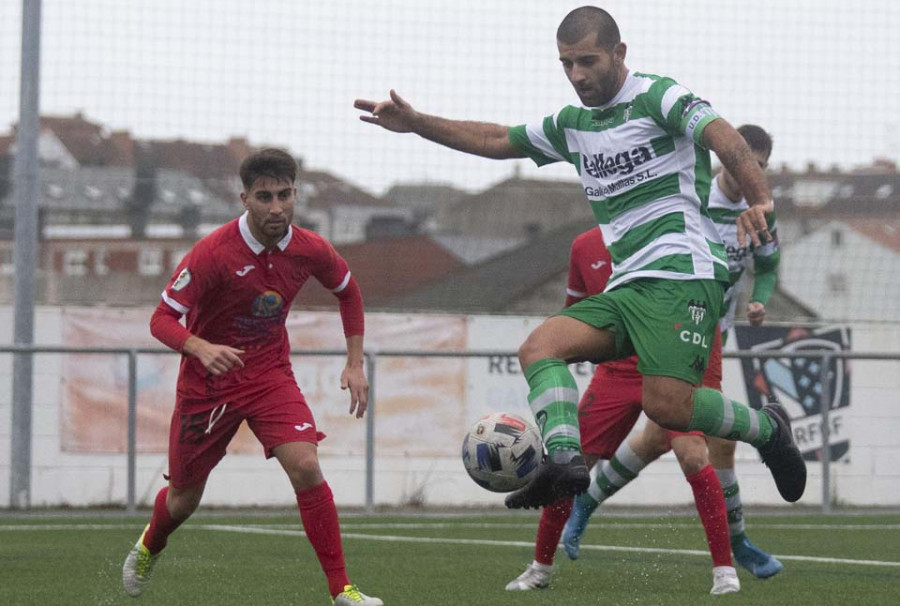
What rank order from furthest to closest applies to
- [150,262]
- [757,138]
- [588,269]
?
[150,262] < [757,138] < [588,269]

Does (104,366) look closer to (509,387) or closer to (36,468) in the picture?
(36,468)

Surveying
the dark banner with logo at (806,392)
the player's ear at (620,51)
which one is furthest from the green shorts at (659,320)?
the dark banner with logo at (806,392)

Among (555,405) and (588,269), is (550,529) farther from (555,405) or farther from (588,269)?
(555,405)

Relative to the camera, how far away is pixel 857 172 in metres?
14.6

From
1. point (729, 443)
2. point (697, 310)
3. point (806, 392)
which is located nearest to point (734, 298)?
point (729, 443)

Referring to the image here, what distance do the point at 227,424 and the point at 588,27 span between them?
7.19 ft

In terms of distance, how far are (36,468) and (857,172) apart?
820 cm

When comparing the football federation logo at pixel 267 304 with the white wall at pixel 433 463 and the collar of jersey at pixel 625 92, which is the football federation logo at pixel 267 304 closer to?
the collar of jersey at pixel 625 92

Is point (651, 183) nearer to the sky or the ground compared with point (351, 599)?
nearer to the sky

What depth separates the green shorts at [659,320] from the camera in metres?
5.52

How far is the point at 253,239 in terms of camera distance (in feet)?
20.3

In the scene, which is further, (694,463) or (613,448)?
(613,448)

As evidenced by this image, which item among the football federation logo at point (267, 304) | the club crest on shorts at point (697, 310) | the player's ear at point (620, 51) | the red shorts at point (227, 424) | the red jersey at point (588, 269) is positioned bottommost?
the red shorts at point (227, 424)

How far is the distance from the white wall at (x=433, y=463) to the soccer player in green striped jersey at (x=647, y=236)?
6.85m
